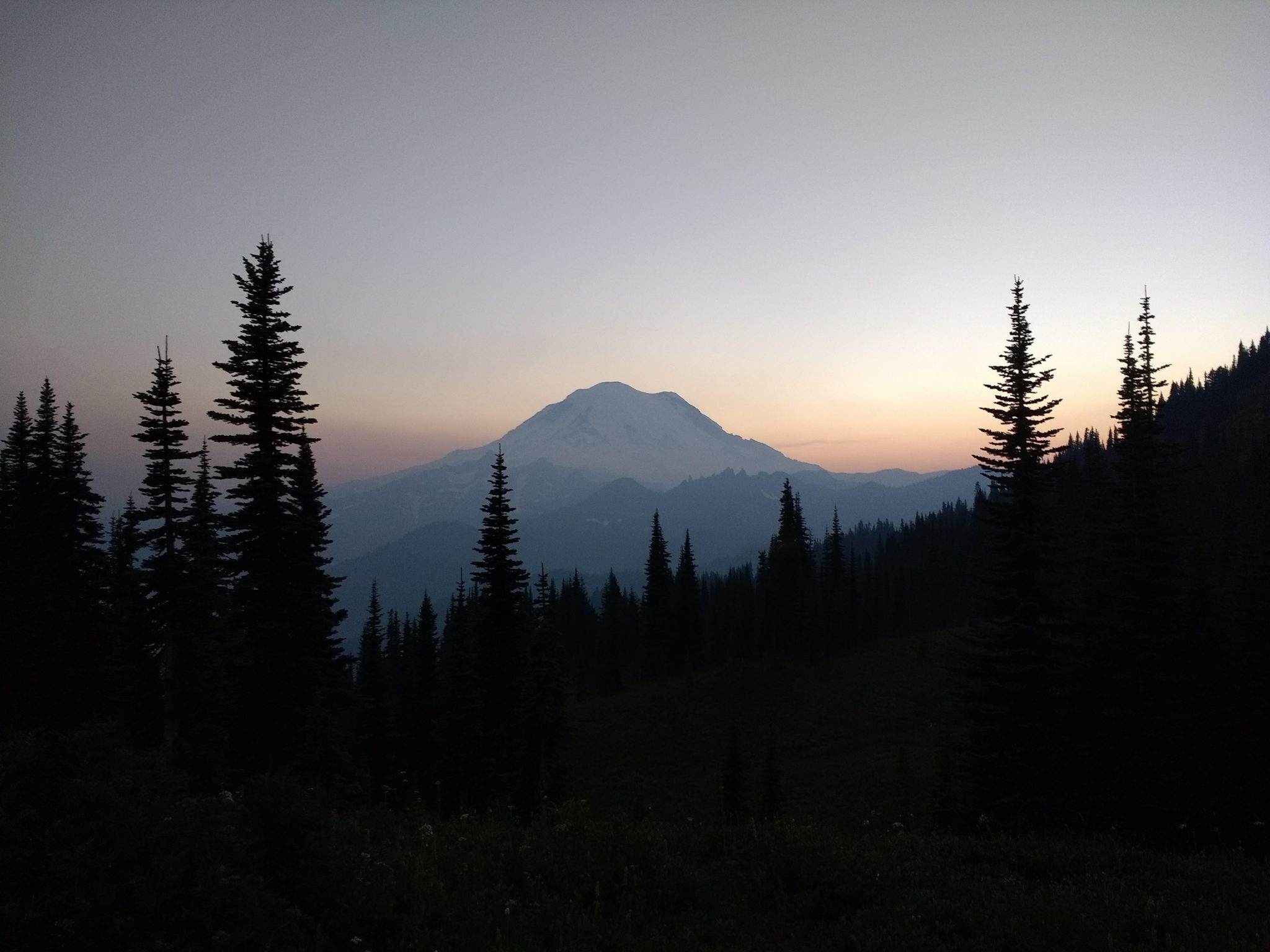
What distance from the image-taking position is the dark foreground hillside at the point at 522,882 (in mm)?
Result: 4922

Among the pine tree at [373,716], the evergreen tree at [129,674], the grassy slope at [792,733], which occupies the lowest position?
the grassy slope at [792,733]

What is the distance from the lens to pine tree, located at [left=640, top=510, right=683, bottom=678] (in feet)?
254

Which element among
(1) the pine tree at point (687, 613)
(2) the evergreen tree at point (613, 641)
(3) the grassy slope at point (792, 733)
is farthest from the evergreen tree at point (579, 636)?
(1) the pine tree at point (687, 613)

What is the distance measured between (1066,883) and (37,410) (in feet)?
140

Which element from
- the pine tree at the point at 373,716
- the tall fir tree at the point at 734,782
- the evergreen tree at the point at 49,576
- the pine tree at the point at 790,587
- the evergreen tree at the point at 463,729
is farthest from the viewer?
the pine tree at the point at 790,587

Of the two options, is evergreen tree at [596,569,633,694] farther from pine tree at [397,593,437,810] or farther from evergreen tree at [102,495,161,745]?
evergreen tree at [102,495,161,745]

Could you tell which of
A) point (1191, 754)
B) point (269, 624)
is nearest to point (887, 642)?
point (1191, 754)

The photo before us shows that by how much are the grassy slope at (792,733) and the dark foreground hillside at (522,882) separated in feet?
84.8

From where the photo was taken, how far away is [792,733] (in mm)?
53125

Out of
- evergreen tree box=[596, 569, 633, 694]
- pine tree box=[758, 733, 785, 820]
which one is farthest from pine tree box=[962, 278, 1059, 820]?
evergreen tree box=[596, 569, 633, 694]

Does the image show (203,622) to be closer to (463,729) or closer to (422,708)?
(463,729)

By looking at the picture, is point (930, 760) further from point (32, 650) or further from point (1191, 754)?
point (32, 650)

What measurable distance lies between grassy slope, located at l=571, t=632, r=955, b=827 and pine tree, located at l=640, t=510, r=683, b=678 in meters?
4.52

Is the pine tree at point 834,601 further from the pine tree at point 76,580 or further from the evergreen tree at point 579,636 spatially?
the pine tree at point 76,580
